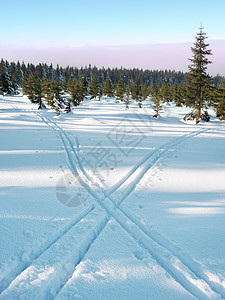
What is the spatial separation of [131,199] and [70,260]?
287 cm

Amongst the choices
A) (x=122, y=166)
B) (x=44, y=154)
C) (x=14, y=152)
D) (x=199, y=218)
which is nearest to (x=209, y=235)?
(x=199, y=218)

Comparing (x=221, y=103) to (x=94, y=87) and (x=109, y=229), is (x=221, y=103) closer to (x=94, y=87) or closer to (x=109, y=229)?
(x=94, y=87)

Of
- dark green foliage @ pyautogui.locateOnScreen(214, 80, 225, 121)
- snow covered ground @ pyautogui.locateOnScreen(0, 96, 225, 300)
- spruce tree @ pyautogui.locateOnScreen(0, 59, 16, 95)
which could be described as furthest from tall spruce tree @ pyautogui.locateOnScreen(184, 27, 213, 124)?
spruce tree @ pyautogui.locateOnScreen(0, 59, 16, 95)

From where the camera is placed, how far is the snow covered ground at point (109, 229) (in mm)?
3154

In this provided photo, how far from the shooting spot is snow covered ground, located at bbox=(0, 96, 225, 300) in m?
3.15

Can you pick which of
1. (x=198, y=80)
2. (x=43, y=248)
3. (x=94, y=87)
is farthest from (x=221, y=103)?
(x=43, y=248)

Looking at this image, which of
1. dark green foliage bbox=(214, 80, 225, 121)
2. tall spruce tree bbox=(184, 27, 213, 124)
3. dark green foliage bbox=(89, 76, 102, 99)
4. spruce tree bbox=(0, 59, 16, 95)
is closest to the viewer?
tall spruce tree bbox=(184, 27, 213, 124)

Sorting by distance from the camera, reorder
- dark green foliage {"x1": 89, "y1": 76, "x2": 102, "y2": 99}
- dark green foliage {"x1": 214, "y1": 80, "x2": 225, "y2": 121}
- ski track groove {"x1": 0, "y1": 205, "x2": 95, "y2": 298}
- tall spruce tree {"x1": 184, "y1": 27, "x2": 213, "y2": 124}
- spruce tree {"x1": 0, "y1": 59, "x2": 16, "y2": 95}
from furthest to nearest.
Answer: spruce tree {"x1": 0, "y1": 59, "x2": 16, "y2": 95}
dark green foliage {"x1": 89, "y1": 76, "x2": 102, "y2": 99}
dark green foliage {"x1": 214, "y1": 80, "x2": 225, "y2": 121}
tall spruce tree {"x1": 184, "y1": 27, "x2": 213, "y2": 124}
ski track groove {"x1": 0, "y1": 205, "x2": 95, "y2": 298}

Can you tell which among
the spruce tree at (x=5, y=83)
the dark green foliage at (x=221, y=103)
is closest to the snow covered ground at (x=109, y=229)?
the dark green foliage at (x=221, y=103)

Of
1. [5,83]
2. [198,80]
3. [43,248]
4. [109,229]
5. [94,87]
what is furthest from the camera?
[5,83]

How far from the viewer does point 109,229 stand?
14.9 feet

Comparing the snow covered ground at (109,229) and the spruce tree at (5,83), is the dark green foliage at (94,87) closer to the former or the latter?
the spruce tree at (5,83)

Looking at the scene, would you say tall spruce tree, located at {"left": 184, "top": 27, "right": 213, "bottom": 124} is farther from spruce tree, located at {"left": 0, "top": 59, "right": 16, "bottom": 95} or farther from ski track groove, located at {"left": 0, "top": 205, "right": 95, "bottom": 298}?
spruce tree, located at {"left": 0, "top": 59, "right": 16, "bottom": 95}

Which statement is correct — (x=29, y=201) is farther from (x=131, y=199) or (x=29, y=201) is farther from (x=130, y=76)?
(x=130, y=76)
